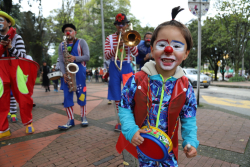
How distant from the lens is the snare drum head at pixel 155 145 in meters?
1.27

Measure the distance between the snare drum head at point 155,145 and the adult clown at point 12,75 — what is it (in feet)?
9.29

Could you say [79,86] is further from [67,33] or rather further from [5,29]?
[5,29]

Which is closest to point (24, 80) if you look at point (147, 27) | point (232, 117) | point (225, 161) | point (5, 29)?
point (5, 29)

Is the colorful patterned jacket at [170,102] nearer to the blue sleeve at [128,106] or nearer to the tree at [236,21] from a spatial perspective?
the blue sleeve at [128,106]

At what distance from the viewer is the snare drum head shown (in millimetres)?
1273

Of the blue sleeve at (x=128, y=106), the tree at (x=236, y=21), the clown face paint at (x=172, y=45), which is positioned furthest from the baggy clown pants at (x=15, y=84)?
the tree at (x=236, y=21)

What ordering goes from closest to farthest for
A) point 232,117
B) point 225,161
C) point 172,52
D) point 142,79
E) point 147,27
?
point 172,52, point 142,79, point 225,161, point 232,117, point 147,27

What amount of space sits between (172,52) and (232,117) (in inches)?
170

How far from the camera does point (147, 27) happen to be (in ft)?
89.3

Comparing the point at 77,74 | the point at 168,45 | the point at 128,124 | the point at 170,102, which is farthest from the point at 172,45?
the point at 77,74

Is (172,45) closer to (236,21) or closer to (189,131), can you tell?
(189,131)

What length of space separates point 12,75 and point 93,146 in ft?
6.43

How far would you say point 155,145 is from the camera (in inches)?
50.7

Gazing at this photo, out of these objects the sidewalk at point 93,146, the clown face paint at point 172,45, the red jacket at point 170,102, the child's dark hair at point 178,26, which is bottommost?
the sidewalk at point 93,146
